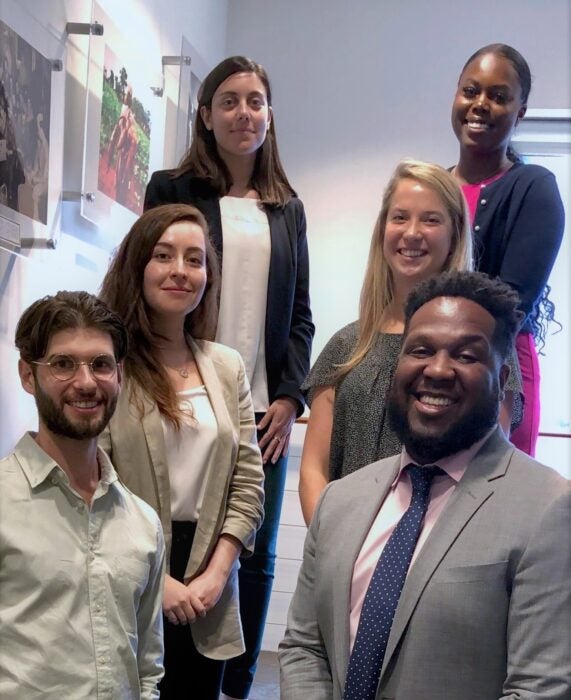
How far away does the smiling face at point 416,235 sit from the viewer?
1.97 m

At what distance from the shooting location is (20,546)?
148cm

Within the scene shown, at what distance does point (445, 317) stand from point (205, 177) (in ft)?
3.45

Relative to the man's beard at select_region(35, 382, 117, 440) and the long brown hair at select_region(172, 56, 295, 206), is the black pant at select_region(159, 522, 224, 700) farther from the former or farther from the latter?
the long brown hair at select_region(172, 56, 295, 206)

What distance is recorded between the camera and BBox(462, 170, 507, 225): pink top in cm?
218

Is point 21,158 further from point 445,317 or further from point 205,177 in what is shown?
point 445,317

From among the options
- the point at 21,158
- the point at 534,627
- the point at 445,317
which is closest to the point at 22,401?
the point at 21,158

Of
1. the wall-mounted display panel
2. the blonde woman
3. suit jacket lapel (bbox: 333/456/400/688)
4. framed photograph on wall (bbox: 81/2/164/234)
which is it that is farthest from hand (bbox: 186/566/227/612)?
the wall-mounted display panel

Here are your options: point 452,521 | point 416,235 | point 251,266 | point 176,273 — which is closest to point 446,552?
point 452,521

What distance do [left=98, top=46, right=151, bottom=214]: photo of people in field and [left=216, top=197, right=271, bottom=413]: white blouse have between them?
0.57m

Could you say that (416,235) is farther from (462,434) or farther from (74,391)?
(74,391)

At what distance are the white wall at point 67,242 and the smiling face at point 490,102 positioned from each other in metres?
1.03

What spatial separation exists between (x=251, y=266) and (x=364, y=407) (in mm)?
583

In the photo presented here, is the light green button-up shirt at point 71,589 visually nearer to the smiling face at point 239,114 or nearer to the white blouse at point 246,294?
the white blouse at point 246,294

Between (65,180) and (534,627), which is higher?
(65,180)
